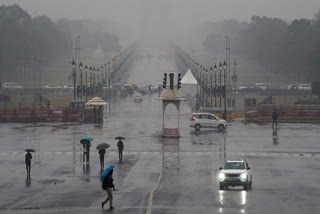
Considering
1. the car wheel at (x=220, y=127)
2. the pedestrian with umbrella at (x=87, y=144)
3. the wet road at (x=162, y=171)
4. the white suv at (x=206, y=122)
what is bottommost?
the wet road at (x=162, y=171)

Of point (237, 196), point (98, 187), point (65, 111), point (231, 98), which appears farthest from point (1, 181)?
point (231, 98)

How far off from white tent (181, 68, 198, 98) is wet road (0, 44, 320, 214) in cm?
6449

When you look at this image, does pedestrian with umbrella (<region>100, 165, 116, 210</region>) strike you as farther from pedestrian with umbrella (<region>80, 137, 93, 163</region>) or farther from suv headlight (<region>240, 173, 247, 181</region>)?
pedestrian with umbrella (<region>80, 137, 93, 163</region>)

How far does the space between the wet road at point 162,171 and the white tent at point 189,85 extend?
6449cm

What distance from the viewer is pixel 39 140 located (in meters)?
53.4

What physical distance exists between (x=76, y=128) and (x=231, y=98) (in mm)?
33013

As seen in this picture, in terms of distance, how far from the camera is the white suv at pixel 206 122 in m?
63.7

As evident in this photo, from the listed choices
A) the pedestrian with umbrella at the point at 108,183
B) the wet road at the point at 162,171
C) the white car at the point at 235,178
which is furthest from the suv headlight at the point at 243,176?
the pedestrian with umbrella at the point at 108,183

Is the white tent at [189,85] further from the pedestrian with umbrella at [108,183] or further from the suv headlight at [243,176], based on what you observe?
the pedestrian with umbrella at [108,183]

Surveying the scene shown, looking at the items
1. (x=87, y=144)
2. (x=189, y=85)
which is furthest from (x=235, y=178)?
(x=189, y=85)

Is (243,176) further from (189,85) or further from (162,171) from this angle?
(189,85)

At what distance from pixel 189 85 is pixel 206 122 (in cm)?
6660

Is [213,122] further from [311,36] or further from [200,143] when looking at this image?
[311,36]

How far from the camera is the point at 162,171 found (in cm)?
3681
